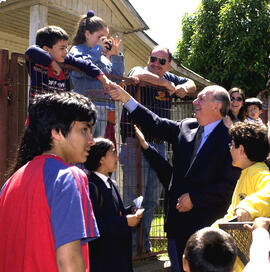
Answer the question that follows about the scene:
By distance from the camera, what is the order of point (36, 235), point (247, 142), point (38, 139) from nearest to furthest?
point (36, 235)
point (38, 139)
point (247, 142)

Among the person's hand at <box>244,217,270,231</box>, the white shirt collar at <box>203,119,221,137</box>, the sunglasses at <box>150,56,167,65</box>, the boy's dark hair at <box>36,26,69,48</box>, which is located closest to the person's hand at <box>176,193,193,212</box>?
the white shirt collar at <box>203,119,221,137</box>

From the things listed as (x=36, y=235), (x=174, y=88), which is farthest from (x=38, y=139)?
(x=174, y=88)

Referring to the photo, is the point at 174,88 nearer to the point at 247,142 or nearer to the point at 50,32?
the point at 50,32

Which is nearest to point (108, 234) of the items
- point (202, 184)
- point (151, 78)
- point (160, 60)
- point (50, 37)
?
point (202, 184)

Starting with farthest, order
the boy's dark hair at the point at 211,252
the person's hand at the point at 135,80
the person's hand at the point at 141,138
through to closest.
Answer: the person's hand at the point at 135,80, the person's hand at the point at 141,138, the boy's dark hair at the point at 211,252

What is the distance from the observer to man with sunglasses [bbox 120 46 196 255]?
16.6ft

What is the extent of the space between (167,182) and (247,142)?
62.1 inches

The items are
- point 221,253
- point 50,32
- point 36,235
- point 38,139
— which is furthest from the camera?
point 50,32

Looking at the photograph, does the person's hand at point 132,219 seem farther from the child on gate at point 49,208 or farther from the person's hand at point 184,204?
the child on gate at point 49,208

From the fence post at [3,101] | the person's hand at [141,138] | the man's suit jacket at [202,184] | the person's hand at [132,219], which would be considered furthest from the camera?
→ the person's hand at [141,138]

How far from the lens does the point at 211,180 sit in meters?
4.05

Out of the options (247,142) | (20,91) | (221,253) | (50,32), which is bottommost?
(221,253)

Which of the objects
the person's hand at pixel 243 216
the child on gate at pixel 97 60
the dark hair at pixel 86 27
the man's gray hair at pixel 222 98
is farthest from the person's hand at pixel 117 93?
the person's hand at pixel 243 216

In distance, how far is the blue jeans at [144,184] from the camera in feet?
16.6
